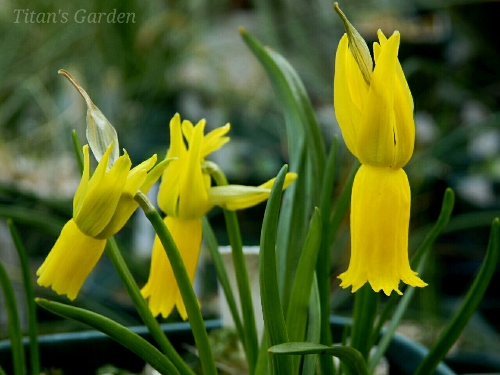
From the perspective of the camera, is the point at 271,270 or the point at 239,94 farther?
the point at 239,94

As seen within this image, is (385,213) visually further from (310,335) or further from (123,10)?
(123,10)

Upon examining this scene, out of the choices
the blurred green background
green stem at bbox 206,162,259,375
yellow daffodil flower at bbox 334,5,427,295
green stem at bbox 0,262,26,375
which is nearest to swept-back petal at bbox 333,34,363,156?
yellow daffodil flower at bbox 334,5,427,295

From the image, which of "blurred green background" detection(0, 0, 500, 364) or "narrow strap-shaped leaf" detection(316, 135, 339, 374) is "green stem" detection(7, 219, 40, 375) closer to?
"narrow strap-shaped leaf" detection(316, 135, 339, 374)

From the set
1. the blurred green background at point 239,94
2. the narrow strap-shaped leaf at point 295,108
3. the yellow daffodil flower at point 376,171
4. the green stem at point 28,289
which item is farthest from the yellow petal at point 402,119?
the blurred green background at point 239,94

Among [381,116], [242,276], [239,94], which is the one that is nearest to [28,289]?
[242,276]

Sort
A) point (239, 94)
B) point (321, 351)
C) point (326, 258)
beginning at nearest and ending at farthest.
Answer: point (321, 351)
point (326, 258)
point (239, 94)

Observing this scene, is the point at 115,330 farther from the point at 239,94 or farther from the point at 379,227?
the point at 239,94

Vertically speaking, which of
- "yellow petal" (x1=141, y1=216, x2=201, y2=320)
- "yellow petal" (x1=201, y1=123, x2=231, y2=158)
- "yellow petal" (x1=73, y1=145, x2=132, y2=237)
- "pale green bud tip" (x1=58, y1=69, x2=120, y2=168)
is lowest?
"yellow petal" (x1=141, y1=216, x2=201, y2=320)
